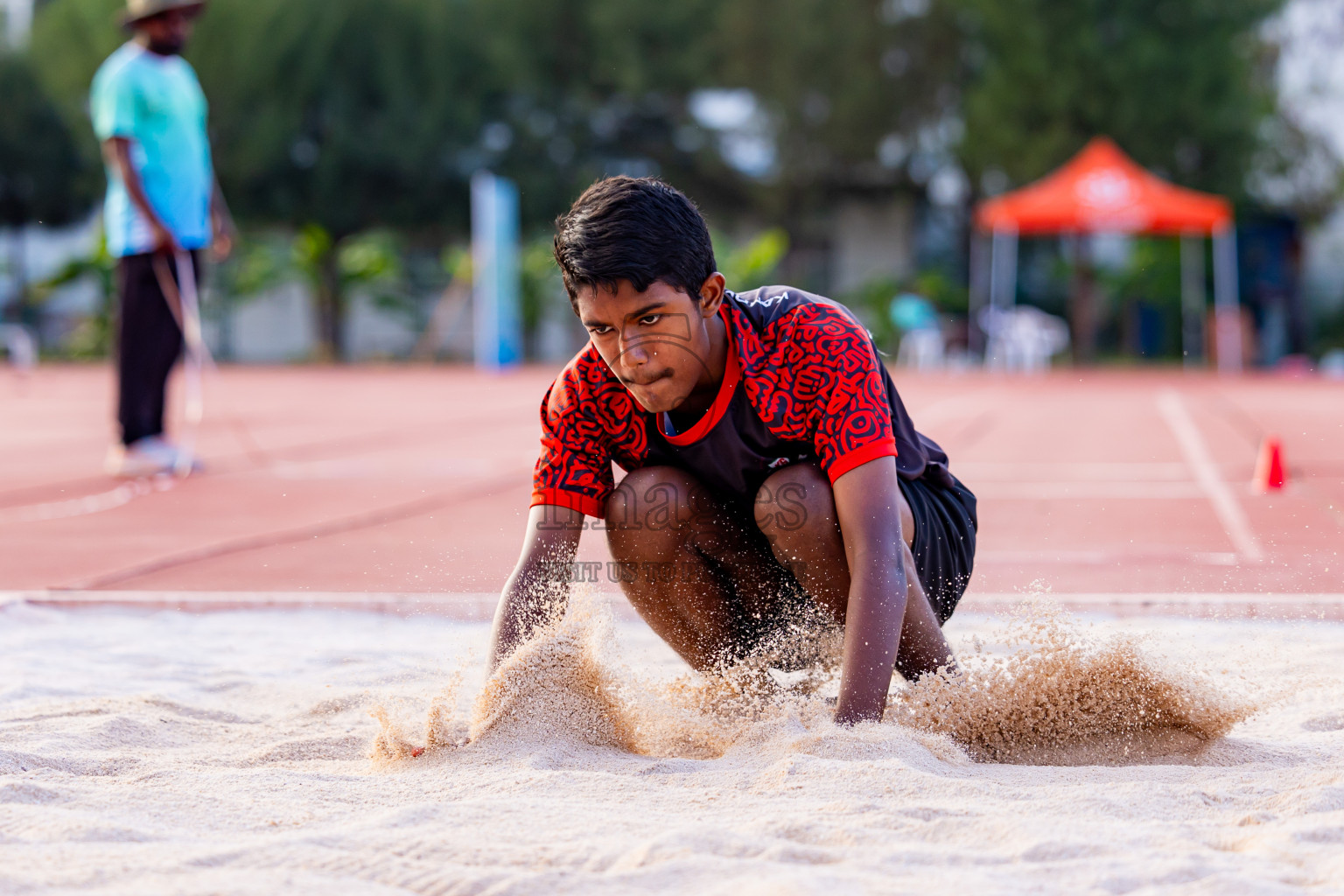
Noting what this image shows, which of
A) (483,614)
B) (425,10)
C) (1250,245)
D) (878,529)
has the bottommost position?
(483,614)

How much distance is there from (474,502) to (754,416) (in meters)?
3.59

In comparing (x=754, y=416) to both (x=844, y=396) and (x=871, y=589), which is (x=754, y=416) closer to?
(x=844, y=396)

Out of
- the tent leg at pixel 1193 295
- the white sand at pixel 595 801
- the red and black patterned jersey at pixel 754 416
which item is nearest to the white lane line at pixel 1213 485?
the white sand at pixel 595 801

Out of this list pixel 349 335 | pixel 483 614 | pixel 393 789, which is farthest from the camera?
pixel 349 335

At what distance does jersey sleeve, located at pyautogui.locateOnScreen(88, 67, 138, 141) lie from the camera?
656cm

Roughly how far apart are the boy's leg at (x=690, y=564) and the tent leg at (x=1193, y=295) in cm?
2049

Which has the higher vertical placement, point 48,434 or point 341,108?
point 341,108

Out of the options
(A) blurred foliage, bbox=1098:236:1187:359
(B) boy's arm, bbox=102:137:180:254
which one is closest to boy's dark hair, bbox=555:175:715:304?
(B) boy's arm, bbox=102:137:180:254

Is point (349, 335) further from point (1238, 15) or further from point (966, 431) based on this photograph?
point (966, 431)

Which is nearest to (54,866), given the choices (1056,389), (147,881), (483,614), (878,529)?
(147,881)

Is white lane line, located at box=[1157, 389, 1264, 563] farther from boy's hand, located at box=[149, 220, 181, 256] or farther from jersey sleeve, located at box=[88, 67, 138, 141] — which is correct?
jersey sleeve, located at box=[88, 67, 138, 141]

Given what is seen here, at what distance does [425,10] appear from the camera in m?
25.6

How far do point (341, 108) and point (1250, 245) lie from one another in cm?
1587

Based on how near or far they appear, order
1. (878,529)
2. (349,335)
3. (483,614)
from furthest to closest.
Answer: (349,335) < (483,614) < (878,529)
